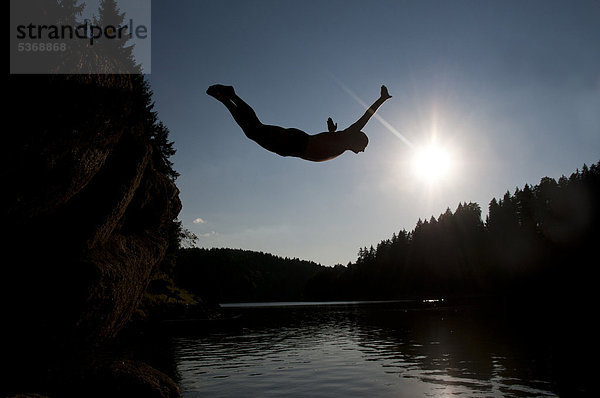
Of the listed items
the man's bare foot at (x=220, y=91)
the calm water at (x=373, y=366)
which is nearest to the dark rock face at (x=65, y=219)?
the man's bare foot at (x=220, y=91)

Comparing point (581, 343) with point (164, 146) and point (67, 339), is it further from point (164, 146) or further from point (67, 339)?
point (164, 146)

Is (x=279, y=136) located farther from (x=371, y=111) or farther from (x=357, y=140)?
(x=371, y=111)

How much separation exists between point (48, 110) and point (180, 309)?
1438 inches

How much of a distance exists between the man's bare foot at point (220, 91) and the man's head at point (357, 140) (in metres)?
1.68

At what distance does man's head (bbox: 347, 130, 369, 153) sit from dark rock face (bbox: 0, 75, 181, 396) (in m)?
4.47

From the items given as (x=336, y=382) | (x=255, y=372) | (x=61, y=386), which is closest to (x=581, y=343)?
(x=336, y=382)

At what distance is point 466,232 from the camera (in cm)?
10550

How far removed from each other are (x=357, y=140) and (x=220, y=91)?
1.96 metres

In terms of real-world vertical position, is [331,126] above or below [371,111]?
below

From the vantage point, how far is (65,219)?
7922 millimetres

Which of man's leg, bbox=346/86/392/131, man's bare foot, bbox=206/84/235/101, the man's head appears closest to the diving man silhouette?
man's bare foot, bbox=206/84/235/101

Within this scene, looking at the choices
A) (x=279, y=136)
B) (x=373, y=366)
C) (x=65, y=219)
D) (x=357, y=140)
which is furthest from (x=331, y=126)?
(x=373, y=366)

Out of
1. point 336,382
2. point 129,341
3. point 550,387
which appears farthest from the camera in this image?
point 129,341

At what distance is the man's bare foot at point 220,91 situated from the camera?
4.56 meters
